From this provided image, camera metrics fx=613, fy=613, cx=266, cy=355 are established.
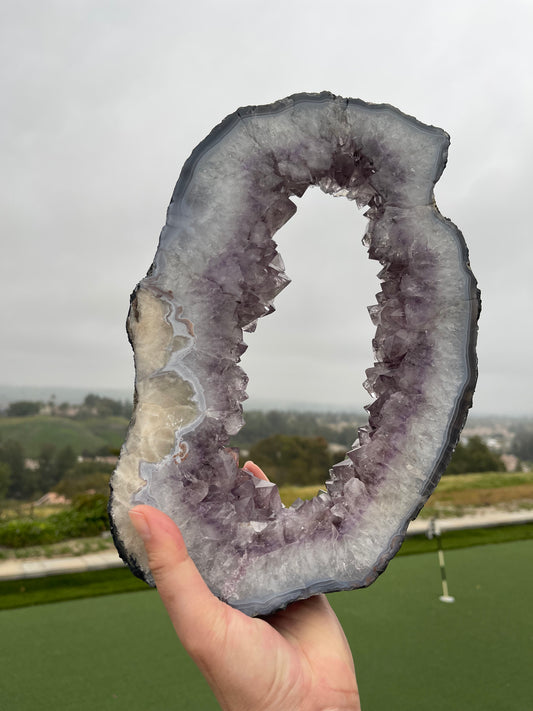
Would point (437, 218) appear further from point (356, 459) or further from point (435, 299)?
point (356, 459)

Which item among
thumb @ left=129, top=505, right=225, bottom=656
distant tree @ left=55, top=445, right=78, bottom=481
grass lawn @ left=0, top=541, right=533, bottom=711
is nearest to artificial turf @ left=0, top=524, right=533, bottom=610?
grass lawn @ left=0, top=541, right=533, bottom=711

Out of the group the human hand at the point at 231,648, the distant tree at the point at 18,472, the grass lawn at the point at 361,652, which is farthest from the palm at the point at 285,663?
the distant tree at the point at 18,472

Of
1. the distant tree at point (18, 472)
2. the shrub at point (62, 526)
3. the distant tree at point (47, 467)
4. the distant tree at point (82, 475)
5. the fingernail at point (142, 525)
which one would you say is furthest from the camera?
the distant tree at point (47, 467)

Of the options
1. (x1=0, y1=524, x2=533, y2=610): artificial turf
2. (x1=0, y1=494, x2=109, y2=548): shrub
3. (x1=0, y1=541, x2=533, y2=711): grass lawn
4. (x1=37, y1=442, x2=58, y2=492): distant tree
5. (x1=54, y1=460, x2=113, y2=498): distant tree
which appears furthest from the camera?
(x1=37, y1=442, x2=58, y2=492): distant tree

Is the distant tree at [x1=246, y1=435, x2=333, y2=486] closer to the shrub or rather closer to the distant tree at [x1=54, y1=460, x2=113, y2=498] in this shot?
the distant tree at [x1=54, y1=460, x2=113, y2=498]

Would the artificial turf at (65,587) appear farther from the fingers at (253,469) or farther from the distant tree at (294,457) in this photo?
the distant tree at (294,457)

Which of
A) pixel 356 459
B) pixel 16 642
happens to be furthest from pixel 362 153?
pixel 16 642
